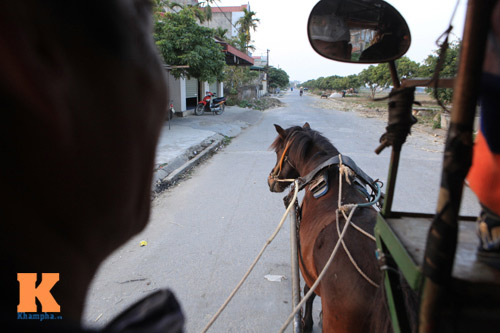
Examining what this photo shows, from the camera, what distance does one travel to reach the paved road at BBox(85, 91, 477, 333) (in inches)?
105

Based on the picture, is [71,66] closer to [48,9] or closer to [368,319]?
[48,9]

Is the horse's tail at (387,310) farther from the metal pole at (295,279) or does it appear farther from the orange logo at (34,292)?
the orange logo at (34,292)

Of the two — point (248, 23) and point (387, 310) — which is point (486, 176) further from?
point (248, 23)

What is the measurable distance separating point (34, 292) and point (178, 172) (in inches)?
229

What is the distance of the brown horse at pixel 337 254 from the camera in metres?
1.52

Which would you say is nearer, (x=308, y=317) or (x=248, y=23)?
(x=308, y=317)

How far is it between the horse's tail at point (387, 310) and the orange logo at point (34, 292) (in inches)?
36.7

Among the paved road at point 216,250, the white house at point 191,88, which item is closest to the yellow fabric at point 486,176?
the paved road at point 216,250

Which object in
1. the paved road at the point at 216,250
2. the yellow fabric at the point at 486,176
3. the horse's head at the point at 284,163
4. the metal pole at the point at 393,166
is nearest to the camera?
the yellow fabric at the point at 486,176

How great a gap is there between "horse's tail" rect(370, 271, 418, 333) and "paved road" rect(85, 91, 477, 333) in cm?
133

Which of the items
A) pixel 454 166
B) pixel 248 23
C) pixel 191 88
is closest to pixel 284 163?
pixel 454 166

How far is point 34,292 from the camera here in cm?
44

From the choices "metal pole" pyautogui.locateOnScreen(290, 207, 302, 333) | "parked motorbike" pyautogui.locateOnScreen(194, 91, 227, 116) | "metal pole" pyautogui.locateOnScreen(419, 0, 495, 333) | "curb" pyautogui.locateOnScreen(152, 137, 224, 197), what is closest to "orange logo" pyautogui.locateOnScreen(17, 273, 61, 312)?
"metal pole" pyautogui.locateOnScreen(419, 0, 495, 333)

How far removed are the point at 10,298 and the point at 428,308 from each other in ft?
2.58
